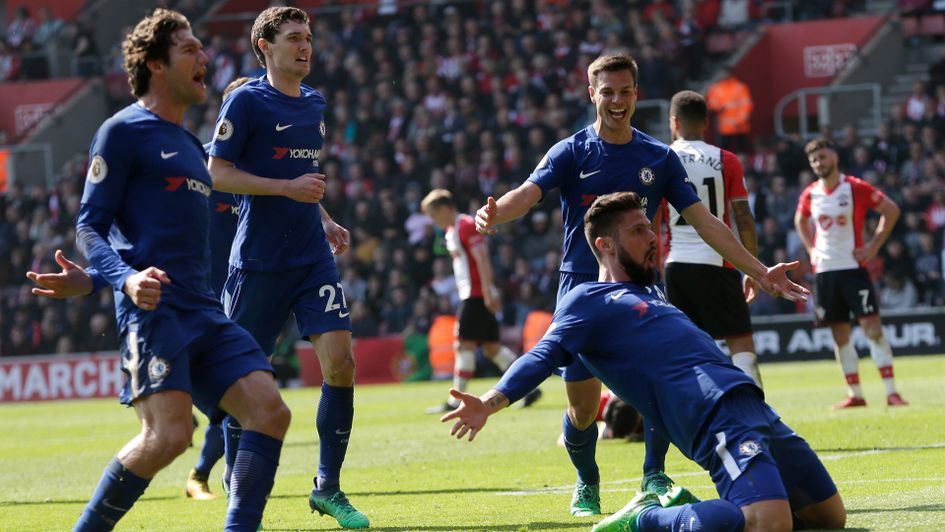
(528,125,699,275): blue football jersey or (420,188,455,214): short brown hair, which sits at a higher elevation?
(528,125,699,275): blue football jersey

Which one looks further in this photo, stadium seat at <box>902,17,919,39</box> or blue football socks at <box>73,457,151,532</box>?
stadium seat at <box>902,17,919,39</box>

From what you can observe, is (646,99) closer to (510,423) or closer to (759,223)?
(759,223)

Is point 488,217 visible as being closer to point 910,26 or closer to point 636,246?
point 636,246

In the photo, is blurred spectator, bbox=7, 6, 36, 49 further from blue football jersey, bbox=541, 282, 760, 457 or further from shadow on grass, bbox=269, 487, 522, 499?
blue football jersey, bbox=541, 282, 760, 457

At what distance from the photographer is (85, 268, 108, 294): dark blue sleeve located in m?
6.39

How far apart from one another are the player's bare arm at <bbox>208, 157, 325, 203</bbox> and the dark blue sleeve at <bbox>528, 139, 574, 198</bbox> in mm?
1239

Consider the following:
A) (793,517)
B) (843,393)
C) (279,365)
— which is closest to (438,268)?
(279,365)

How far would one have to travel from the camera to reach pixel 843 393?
17.2 m

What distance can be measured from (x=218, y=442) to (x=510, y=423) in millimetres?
6070

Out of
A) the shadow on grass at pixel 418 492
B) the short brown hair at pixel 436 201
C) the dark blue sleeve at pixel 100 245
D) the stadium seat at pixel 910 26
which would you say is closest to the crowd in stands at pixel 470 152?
the stadium seat at pixel 910 26

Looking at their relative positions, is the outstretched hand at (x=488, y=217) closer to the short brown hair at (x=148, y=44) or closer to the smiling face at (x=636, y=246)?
the smiling face at (x=636, y=246)

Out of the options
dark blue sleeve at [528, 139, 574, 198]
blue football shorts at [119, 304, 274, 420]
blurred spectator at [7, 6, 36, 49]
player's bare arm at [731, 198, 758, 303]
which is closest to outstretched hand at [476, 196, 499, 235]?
dark blue sleeve at [528, 139, 574, 198]

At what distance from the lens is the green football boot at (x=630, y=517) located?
6.55 metres

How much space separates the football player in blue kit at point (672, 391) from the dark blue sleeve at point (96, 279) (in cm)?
169
